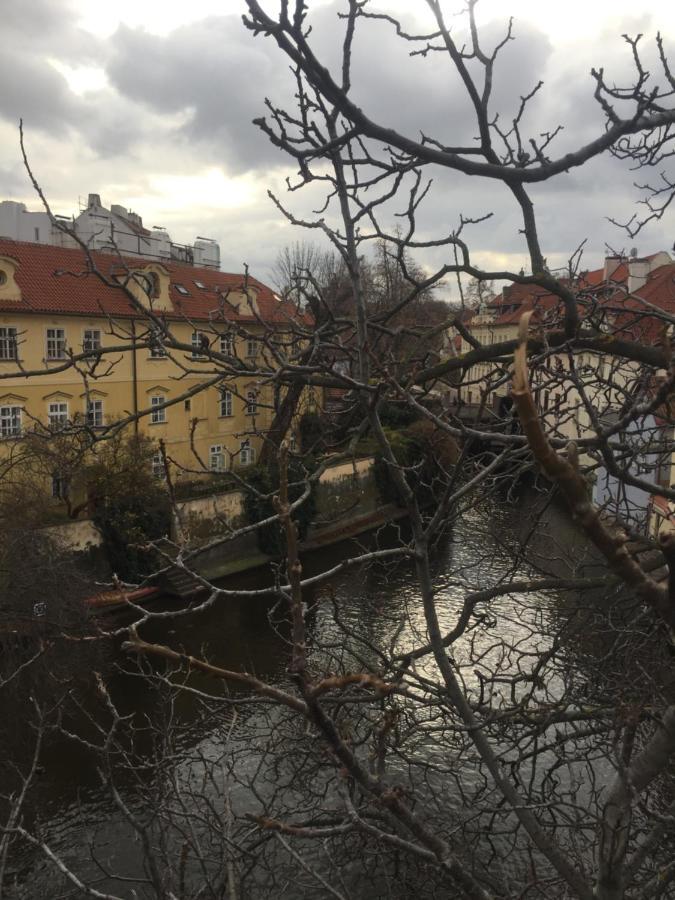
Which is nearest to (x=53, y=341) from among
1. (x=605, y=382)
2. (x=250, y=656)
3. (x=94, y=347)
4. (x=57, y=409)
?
(x=57, y=409)

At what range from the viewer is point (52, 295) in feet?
67.5

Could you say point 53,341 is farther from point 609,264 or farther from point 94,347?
point 609,264

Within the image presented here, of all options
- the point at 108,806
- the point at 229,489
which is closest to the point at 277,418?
the point at 108,806

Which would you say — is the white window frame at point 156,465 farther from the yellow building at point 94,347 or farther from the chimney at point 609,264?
the chimney at point 609,264

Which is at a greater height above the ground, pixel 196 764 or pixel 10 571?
pixel 10 571

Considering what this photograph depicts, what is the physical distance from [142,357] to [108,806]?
48.5ft

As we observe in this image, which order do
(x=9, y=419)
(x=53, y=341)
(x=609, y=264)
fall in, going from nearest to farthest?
(x=9, y=419)
(x=53, y=341)
(x=609, y=264)

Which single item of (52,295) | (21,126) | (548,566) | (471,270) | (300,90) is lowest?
(548,566)

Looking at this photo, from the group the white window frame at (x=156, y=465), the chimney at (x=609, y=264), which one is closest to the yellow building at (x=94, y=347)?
the white window frame at (x=156, y=465)

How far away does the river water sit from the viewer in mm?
6656

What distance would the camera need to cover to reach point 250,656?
14688mm

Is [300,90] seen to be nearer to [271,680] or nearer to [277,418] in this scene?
[277,418]

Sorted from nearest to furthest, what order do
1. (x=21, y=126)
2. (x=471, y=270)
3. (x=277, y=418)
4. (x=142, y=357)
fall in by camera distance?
(x=21, y=126), (x=471, y=270), (x=277, y=418), (x=142, y=357)

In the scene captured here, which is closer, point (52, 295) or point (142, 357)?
point (52, 295)
